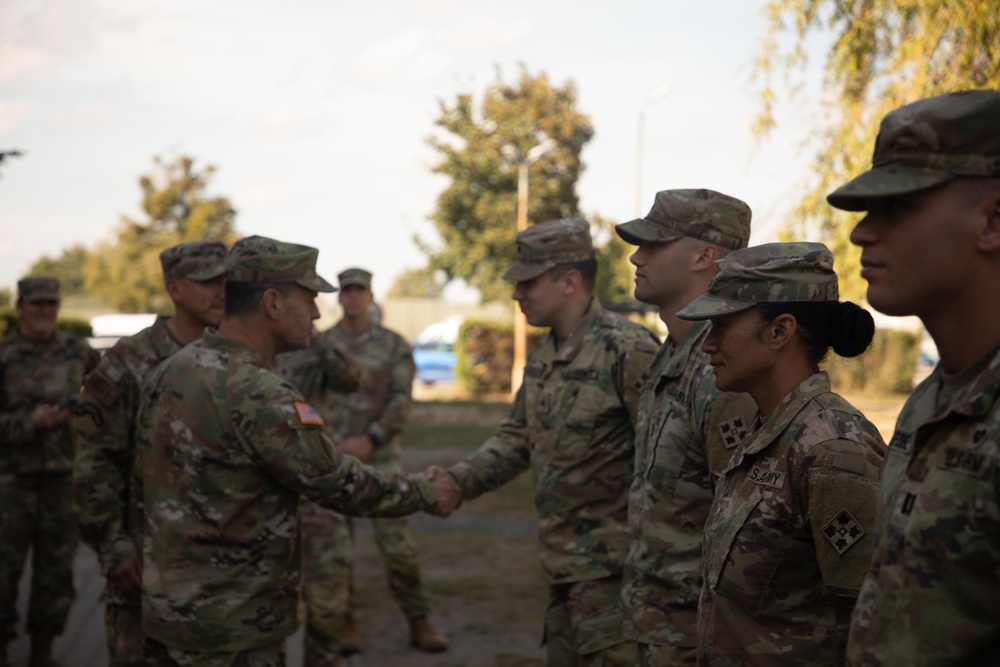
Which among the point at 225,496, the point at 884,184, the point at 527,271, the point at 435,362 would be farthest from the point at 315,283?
the point at 435,362

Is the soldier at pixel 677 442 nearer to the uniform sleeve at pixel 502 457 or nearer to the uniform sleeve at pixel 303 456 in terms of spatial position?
the uniform sleeve at pixel 303 456

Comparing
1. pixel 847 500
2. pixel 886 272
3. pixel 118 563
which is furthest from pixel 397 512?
pixel 886 272

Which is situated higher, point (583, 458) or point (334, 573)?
point (583, 458)

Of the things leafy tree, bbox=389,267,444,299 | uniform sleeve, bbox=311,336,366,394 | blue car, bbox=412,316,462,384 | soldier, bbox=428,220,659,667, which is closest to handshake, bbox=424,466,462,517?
soldier, bbox=428,220,659,667

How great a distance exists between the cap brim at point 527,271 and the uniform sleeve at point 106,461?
1.82m

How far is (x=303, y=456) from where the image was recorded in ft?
12.3

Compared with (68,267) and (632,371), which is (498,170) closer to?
(632,371)

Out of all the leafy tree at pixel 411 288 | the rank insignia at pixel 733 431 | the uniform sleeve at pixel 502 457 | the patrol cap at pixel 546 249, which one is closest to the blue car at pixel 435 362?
the uniform sleeve at pixel 502 457

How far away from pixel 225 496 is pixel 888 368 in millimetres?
26228

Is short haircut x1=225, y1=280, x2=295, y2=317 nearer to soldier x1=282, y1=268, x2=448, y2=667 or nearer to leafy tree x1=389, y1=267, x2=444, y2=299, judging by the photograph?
soldier x1=282, y1=268, x2=448, y2=667

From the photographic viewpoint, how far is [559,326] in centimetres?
476

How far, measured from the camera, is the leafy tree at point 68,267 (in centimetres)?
7356

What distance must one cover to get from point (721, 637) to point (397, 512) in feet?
6.51

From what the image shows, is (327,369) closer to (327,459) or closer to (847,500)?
(327,459)
